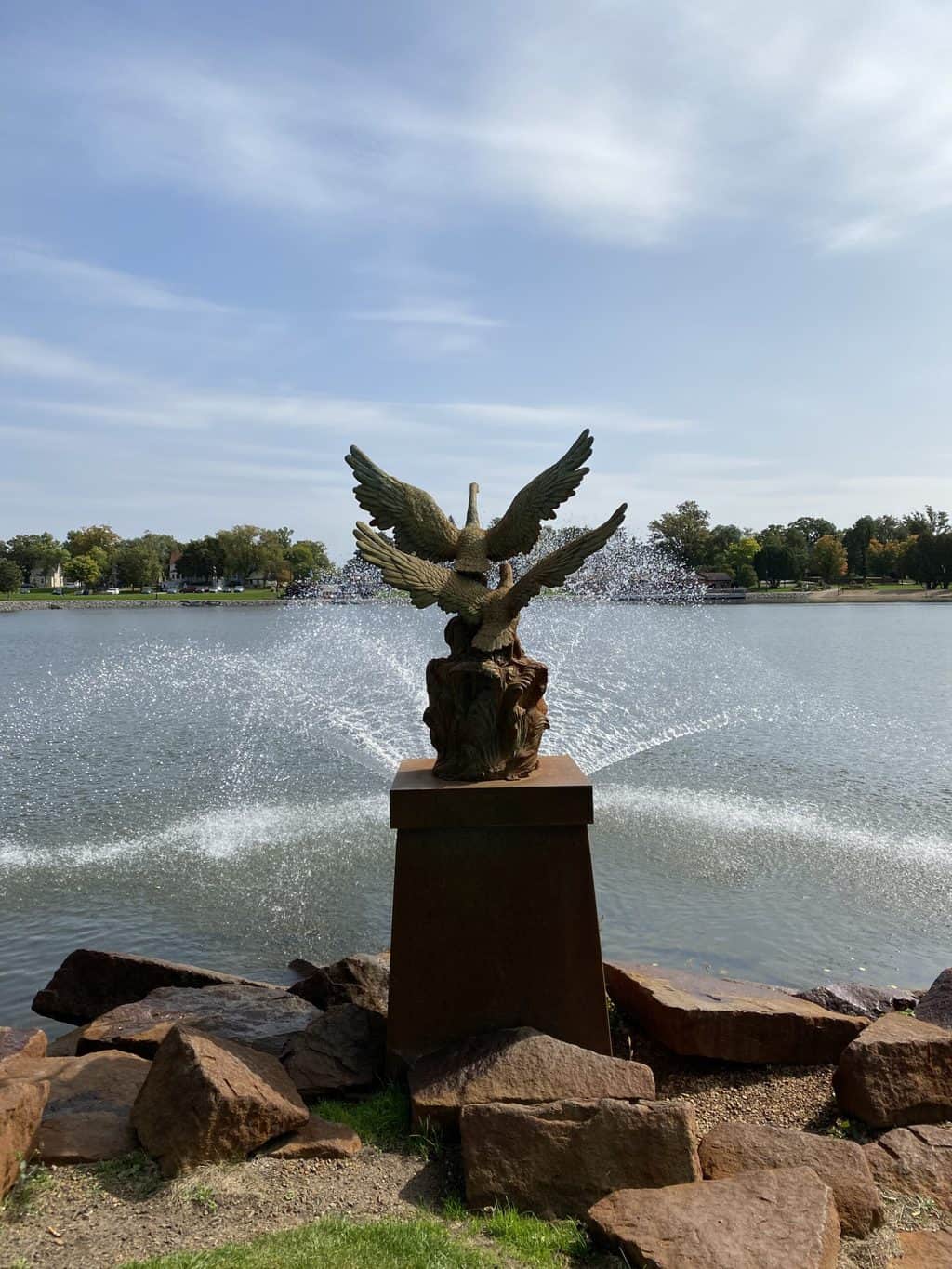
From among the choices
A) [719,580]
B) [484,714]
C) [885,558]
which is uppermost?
[885,558]

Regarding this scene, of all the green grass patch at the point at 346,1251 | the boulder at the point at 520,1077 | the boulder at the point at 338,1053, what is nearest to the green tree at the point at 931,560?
the boulder at the point at 338,1053

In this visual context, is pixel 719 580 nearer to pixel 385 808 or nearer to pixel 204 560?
pixel 204 560

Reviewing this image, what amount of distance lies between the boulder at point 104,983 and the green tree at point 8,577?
12336 centimetres

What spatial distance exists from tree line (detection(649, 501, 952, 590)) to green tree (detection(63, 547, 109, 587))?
70486 mm

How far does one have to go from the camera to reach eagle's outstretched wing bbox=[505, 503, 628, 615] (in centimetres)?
604

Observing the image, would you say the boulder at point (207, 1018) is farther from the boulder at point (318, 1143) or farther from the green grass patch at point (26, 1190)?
the green grass patch at point (26, 1190)

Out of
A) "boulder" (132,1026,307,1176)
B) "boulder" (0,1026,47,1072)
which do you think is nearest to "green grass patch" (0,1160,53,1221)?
"boulder" (132,1026,307,1176)

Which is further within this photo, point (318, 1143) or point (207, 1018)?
point (207, 1018)

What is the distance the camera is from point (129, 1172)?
4.60 m

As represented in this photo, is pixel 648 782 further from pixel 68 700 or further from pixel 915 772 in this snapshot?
pixel 68 700

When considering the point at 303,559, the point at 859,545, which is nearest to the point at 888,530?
the point at 859,545

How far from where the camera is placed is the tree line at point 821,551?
3706 inches

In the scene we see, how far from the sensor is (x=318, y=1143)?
4871 mm

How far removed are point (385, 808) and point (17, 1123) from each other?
30.2ft
